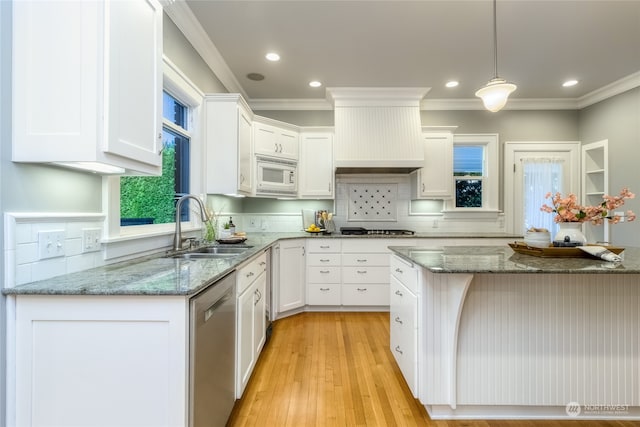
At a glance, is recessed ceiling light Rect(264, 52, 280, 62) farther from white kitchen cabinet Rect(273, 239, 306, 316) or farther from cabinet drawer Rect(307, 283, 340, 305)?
cabinet drawer Rect(307, 283, 340, 305)

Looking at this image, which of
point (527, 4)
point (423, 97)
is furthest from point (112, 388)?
→ point (423, 97)

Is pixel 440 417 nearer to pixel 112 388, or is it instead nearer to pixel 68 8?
pixel 112 388

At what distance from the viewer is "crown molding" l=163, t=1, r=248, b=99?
223 cm

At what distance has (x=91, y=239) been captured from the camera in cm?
148

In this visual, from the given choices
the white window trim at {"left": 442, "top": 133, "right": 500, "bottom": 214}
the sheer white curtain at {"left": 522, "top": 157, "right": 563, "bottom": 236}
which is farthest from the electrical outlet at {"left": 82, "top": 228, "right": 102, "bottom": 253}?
the sheer white curtain at {"left": 522, "top": 157, "right": 563, "bottom": 236}

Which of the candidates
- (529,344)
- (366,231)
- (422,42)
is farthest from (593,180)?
(529,344)

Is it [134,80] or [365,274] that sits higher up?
[134,80]

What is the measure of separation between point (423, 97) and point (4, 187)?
13.3 feet

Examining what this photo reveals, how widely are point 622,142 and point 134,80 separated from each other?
200 inches

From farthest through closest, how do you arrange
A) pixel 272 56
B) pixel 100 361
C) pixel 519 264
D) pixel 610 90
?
pixel 610 90
pixel 272 56
pixel 519 264
pixel 100 361

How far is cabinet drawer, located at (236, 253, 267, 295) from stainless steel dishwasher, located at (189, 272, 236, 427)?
106mm

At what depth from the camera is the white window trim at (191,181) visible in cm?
159

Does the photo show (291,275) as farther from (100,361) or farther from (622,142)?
(622,142)

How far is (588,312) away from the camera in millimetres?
1670
